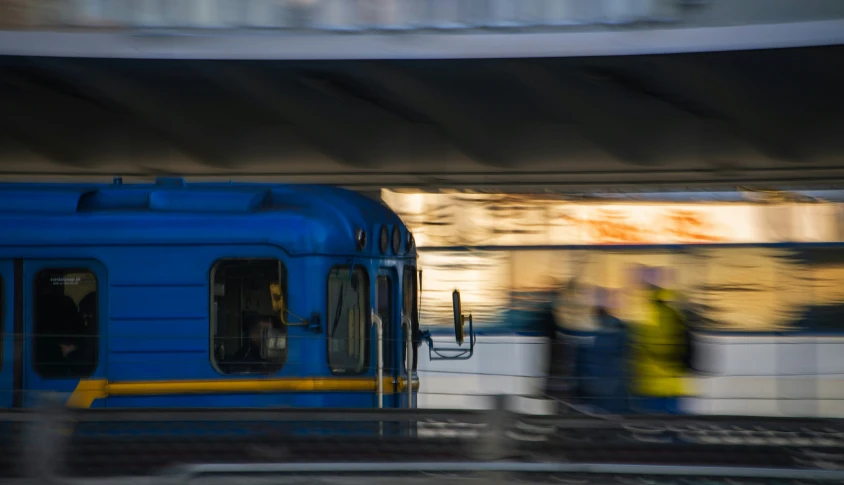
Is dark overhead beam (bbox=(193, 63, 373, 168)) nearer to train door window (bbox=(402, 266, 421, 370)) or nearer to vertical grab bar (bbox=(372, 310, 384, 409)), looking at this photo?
train door window (bbox=(402, 266, 421, 370))

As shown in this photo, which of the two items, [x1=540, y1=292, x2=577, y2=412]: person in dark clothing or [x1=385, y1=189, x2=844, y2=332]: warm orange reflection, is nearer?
[x1=540, y1=292, x2=577, y2=412]: person in dark clothing

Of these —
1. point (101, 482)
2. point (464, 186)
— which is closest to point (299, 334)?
point (101, 482)

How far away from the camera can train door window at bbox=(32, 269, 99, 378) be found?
25.3 feet

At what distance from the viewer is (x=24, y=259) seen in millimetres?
7797

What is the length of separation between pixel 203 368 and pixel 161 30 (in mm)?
5736

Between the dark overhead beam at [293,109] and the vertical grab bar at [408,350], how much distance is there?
4992 millimetres

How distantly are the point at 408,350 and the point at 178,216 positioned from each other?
6.70 feet

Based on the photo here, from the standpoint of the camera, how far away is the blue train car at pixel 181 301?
7.67 m

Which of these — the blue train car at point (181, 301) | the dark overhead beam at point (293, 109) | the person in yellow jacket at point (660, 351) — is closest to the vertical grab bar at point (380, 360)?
the blue train car at point (181, 301)

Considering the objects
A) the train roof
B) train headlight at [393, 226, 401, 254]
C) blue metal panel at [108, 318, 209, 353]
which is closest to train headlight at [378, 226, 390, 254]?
train headlight at [393, 226, 401, 254]

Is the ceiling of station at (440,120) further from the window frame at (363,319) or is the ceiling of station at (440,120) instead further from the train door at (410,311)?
the window frame at (363,319)

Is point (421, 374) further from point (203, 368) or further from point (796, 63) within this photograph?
point (796, 63)

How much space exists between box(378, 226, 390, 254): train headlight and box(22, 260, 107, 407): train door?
7.04 feet

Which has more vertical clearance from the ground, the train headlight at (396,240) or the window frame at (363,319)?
the train headlight at (396,240)
